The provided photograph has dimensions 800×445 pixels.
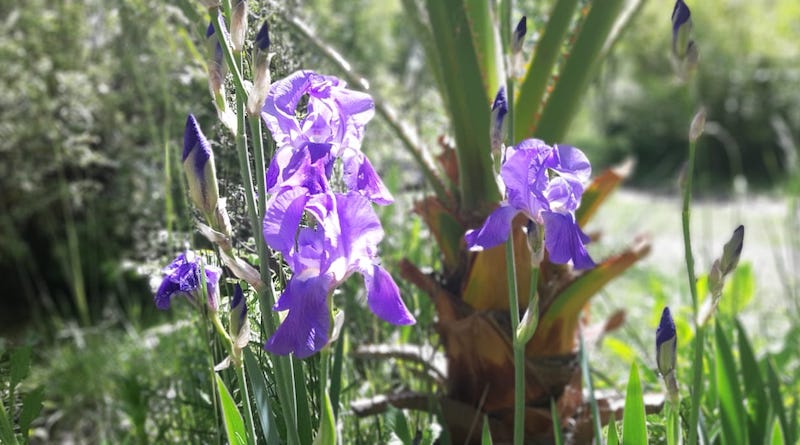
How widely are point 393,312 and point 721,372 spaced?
811 mm

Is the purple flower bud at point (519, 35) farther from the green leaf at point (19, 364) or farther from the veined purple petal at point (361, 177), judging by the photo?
the green leaf at point (19, 364)

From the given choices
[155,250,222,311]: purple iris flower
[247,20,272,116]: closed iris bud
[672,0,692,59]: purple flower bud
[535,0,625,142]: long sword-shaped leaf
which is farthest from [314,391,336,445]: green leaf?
[535,0,625,142]: long sword-shaped leaf

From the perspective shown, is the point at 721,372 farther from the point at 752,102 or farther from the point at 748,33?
the point at 748,33

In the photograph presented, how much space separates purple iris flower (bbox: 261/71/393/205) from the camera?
2.68ft

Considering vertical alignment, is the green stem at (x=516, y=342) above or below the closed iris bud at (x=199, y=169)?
below

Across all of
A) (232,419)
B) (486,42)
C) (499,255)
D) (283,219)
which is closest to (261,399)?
(232,419)

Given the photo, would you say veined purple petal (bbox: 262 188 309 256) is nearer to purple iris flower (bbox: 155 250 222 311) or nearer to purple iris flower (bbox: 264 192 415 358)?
purple iris flower (bbox: 264 192 415 358)

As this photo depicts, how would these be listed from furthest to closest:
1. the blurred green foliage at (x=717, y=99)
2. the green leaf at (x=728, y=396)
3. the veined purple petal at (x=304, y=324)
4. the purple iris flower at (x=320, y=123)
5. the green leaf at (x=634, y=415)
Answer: the blurred green foliage at (x=717, y=99)
the green leaf at (x=728, y=396)
the green leaf at (x=634, y=415)
the purple iris flower at (x=320, y=123)
the veined purple petal at (x=304, y=324)

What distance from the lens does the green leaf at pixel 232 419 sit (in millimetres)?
819

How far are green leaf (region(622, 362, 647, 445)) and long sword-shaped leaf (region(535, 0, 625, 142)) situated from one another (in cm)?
62

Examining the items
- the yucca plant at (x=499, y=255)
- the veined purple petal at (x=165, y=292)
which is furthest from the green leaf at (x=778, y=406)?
the veined purple petal at (x=165, y=292)

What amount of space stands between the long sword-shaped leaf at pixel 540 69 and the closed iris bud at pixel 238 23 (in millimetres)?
791

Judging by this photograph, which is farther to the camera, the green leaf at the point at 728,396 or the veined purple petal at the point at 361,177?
the green leaf at the point at 728,396

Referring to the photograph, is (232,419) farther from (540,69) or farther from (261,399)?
(540,69)
